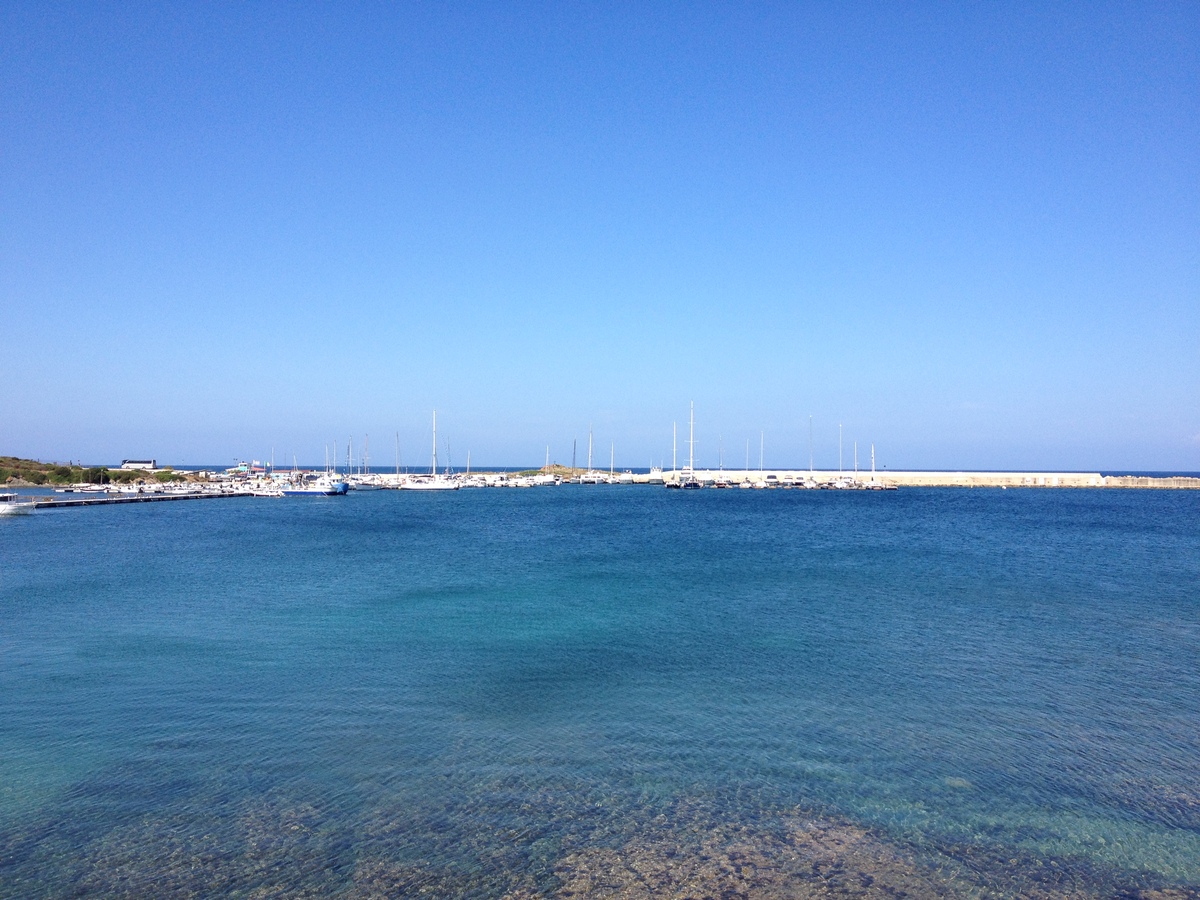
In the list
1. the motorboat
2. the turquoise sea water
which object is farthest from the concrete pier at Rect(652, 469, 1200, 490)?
the turquoise sea water

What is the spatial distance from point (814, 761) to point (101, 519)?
214 ft

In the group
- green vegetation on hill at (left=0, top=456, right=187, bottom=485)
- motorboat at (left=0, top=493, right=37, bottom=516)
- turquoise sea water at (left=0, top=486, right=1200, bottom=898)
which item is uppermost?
green vegetation on hill at (left=0, top=456, right=187, bottom=485)

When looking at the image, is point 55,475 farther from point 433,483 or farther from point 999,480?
point 999,480

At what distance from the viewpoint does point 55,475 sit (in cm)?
10488

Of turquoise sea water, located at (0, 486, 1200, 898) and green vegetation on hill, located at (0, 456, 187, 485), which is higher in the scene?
green vegetation on hill, located at (0, 456, 187, 485)

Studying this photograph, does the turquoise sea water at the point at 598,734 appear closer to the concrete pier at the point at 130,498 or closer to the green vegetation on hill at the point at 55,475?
the concrete pier at the point at 130,498

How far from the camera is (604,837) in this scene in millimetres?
9891

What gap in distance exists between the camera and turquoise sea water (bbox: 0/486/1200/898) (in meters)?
9.29

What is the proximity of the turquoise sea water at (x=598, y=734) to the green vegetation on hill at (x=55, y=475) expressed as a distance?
8510cm

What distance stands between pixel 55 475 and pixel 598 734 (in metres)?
119

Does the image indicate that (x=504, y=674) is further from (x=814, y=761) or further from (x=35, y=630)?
(x=35, y=630)

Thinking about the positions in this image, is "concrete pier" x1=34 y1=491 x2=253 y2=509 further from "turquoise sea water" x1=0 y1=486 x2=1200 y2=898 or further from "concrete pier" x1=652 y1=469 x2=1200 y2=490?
"concrete pier" x1=652 y1=469 x2=1200 y2=490

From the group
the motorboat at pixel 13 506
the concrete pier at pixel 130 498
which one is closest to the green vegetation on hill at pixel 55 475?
the concrete pier at pixel 130 498

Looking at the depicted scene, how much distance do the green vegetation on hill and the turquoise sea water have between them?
279 ft
